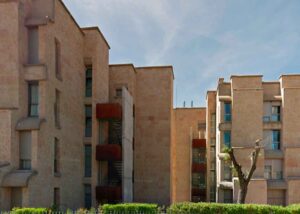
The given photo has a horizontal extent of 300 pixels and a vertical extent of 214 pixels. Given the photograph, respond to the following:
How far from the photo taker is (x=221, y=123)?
3394cm

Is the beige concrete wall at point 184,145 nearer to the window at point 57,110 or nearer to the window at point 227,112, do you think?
the window at point 227,112

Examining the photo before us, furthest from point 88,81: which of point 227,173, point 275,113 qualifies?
point 275,113

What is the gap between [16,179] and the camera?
1877 cm

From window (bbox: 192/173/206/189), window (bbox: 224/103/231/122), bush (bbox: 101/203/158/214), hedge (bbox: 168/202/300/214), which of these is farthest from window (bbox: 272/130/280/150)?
bush (bbox: 101/203/158/214)

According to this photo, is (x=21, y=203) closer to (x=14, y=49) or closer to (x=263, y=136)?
(x=14, y=49)

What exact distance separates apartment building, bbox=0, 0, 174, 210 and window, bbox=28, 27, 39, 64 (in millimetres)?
67

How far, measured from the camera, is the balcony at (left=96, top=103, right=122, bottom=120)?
27.5 metres

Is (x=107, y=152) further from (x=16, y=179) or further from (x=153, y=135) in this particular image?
(x=16, y=179)

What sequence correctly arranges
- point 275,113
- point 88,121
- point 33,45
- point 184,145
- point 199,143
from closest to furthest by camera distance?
1. point 33,45
2. point 88,121
3. point 275,113
4. point 199,143
5. point 184,145

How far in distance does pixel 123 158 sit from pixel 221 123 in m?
11.9

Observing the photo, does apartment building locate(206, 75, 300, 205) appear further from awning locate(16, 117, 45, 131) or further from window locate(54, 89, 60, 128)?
awning locate(16, 117, 45, 131)

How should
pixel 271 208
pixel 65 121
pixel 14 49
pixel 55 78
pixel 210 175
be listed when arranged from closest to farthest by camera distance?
pixel 271 208
pixel 14 49
pixel 55 78
pixel 65 121
pixel 210 175

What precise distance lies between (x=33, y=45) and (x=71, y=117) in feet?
21.0

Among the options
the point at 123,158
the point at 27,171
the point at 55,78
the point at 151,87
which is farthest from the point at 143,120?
the point at 27,171
